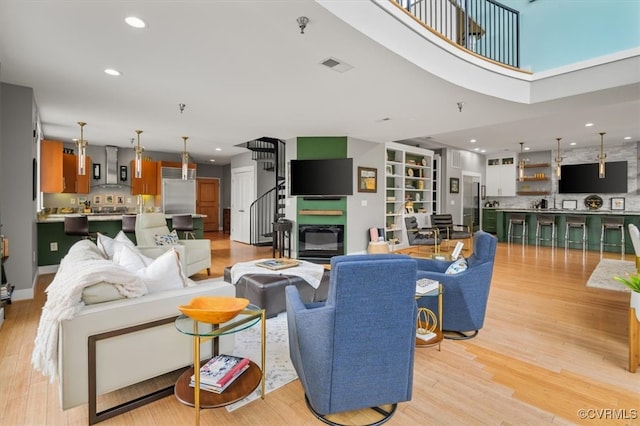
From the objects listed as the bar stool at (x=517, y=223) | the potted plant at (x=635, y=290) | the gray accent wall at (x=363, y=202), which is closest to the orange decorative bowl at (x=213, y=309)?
the potted plant at (x=635, y=290)

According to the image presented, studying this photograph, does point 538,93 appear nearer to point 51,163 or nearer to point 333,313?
point 333,313

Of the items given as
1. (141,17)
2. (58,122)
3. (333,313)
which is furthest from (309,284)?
(58,122)

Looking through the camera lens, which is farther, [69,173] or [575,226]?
[575,226]

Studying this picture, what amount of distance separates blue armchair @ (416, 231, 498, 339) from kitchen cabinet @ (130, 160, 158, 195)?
A: 8058 mm

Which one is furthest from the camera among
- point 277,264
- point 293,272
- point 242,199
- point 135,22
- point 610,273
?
point 242,199

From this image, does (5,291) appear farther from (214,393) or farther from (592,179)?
(592,179)

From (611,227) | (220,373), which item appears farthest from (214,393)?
(611,227)

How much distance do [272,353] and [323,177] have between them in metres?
4.20

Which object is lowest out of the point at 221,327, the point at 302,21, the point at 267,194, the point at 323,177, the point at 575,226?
the point at 221,327

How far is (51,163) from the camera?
18.9ft

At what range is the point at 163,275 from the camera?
2088 mm

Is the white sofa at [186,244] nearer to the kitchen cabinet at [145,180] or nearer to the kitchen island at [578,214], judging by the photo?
the kitchen cabinet at [145,180]

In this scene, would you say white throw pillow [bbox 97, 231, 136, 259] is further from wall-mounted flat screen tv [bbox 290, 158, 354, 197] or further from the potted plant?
the potted plant

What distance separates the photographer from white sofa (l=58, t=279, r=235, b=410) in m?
1.61
